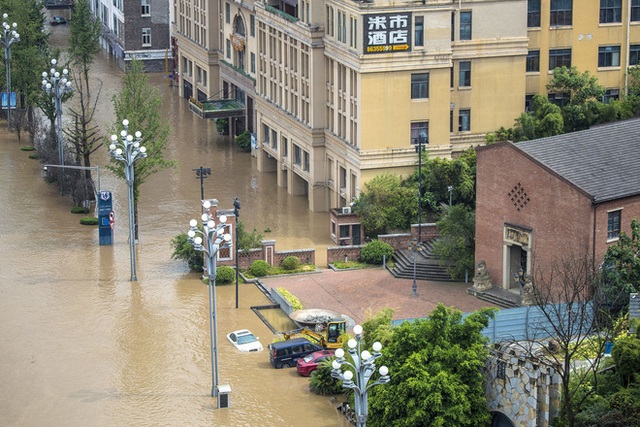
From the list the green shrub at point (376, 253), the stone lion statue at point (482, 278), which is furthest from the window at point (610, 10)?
the stone lion statue at point (482, 278)

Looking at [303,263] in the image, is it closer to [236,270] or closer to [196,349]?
[236,270]

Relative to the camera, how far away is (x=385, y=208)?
272ft

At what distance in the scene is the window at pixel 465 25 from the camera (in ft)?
284

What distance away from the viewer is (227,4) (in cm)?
11319

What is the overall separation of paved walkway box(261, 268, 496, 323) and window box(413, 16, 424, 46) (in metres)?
14.0

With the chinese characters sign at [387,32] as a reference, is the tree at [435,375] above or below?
below

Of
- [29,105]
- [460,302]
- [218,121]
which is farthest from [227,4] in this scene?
[460,302]

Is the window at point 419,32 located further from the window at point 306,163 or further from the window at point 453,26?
the window at point 306,163

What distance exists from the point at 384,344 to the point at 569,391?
8.58 meters

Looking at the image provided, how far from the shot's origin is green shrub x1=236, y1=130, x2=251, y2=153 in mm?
109856

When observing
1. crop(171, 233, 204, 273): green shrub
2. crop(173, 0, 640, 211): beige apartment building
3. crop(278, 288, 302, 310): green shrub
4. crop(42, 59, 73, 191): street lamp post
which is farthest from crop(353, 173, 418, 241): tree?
crop(42, 59, 73, 191): street lamp post

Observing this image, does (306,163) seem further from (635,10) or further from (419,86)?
(635,10)

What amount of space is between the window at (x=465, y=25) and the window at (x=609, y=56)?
10.0 metres

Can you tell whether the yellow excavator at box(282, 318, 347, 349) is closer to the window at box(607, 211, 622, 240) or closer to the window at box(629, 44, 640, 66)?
the window at box(607, 211, 622, 240)
